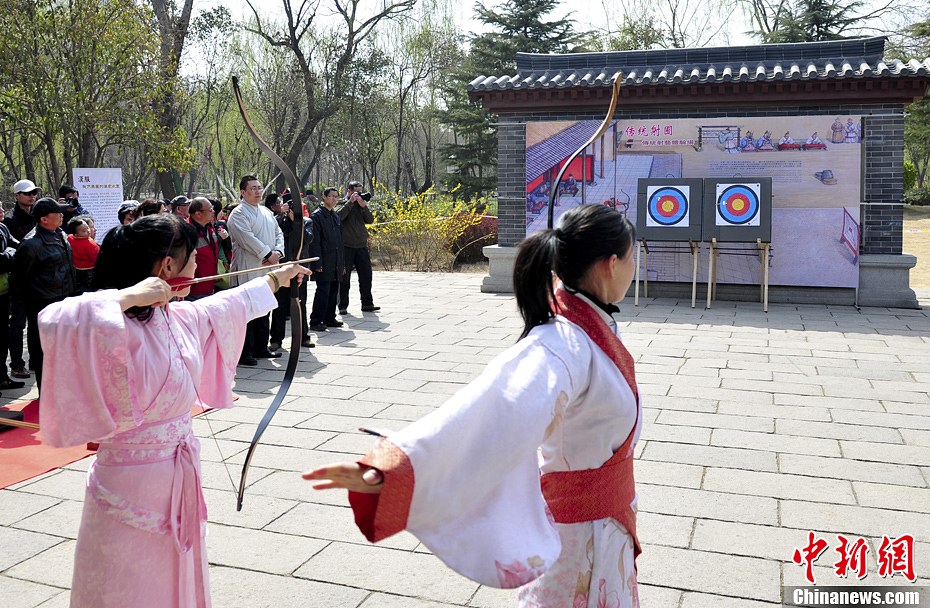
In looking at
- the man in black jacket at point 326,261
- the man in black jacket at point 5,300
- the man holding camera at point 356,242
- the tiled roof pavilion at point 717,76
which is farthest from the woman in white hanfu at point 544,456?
the tiled roof pavilion at point 717,76

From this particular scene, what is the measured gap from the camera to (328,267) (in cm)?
841

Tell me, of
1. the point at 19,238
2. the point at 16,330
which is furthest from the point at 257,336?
the point at 19,238

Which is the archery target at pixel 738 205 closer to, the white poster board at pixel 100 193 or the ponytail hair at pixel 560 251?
the white poster board at pixel 100 193

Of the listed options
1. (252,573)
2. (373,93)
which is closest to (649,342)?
(252,573)

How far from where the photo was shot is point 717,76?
1005cm

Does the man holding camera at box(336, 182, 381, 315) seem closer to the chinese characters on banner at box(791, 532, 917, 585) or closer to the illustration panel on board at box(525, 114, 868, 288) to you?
the illustration panel on board at box(525, 114, 868, 288)

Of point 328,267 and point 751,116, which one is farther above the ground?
point 751,116

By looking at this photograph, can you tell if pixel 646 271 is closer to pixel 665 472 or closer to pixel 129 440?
pixel 665 472

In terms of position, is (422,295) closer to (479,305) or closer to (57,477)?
(479,305)

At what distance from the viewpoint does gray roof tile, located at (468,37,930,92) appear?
967 cm

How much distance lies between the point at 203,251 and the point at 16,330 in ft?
4.88

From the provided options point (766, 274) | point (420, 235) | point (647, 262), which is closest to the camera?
point (766, 274)

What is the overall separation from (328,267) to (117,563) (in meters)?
6.33

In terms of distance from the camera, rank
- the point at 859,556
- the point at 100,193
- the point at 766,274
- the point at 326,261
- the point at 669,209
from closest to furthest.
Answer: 1. the point at 859,556
2. the point at 326,261
3. the point at 766,274
4. the point at 669,209
5. the point at 100,193
